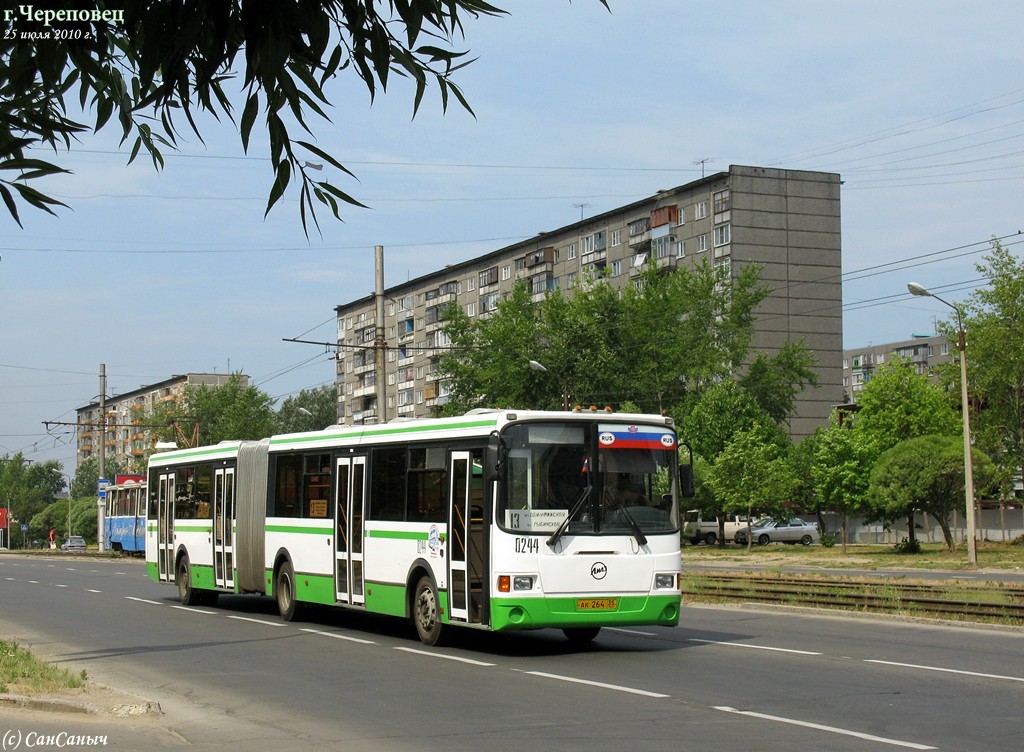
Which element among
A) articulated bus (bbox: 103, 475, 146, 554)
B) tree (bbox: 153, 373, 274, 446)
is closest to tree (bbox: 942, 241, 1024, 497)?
articulated bus (bbox: 103, 475, 146, 554)

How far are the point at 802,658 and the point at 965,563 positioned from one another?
2628 centimetres

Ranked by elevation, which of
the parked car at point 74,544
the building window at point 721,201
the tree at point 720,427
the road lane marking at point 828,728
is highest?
the building window at point 721,201

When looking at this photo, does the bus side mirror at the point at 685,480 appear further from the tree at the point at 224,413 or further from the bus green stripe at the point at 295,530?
the tree at the point at 224,413

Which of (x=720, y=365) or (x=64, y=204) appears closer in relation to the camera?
(x=64, y=204)

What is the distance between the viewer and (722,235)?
88.1m

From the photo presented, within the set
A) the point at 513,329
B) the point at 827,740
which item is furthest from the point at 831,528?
the point at 827,740

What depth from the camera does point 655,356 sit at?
7812 centimetres

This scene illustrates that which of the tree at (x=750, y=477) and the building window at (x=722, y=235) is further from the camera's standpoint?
the building window at (x=722, y=235)

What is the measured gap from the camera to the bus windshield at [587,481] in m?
15.2

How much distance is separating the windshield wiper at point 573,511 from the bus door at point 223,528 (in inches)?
376

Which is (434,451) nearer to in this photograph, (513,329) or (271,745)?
(271,745)

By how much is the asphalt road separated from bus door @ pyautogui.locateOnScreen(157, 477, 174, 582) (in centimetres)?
455

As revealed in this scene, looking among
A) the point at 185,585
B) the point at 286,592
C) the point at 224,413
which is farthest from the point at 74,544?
the point at 286,592

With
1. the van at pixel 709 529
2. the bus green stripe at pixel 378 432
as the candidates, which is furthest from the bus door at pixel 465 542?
the van at pixel 709 529
